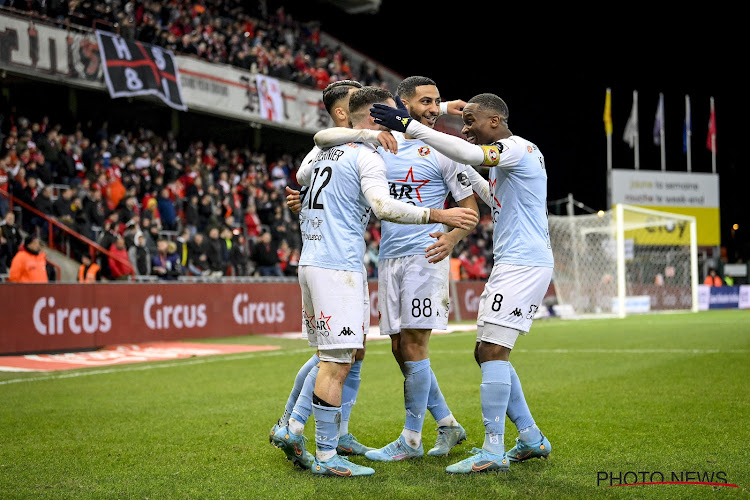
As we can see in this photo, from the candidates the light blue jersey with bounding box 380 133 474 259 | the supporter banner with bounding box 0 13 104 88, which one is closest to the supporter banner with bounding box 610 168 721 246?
the supporter banner with bounding box 0 13 104 88

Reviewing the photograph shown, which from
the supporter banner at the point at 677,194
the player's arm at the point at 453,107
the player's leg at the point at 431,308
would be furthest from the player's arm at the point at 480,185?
the supporter banner at the point at 677,194

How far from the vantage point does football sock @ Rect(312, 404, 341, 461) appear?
4.65 meters

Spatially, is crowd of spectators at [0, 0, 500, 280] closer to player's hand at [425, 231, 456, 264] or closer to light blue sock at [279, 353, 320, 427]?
light blue sock at [279, 353, 320, 427]

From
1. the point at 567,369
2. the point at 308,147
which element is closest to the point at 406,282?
the point at 567,369

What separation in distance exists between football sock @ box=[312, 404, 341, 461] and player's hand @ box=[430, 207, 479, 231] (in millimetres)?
1298

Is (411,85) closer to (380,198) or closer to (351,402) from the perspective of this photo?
(380,198)

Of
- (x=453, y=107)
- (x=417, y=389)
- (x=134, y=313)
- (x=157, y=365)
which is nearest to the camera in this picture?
(x=417, y=389)

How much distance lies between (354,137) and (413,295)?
117cm

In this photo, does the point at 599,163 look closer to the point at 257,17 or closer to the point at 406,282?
the point at 257,17

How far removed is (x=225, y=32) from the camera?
26734 mm

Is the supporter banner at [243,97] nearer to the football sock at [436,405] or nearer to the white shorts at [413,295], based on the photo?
the white shorts at [413,295]

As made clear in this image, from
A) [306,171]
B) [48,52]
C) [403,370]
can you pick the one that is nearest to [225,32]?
[48,52]

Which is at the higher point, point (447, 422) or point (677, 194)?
point (677, 194)

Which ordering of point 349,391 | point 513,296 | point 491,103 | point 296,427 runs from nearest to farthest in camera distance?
point 296,427
point 513,296
point 491,103
point 349,391
